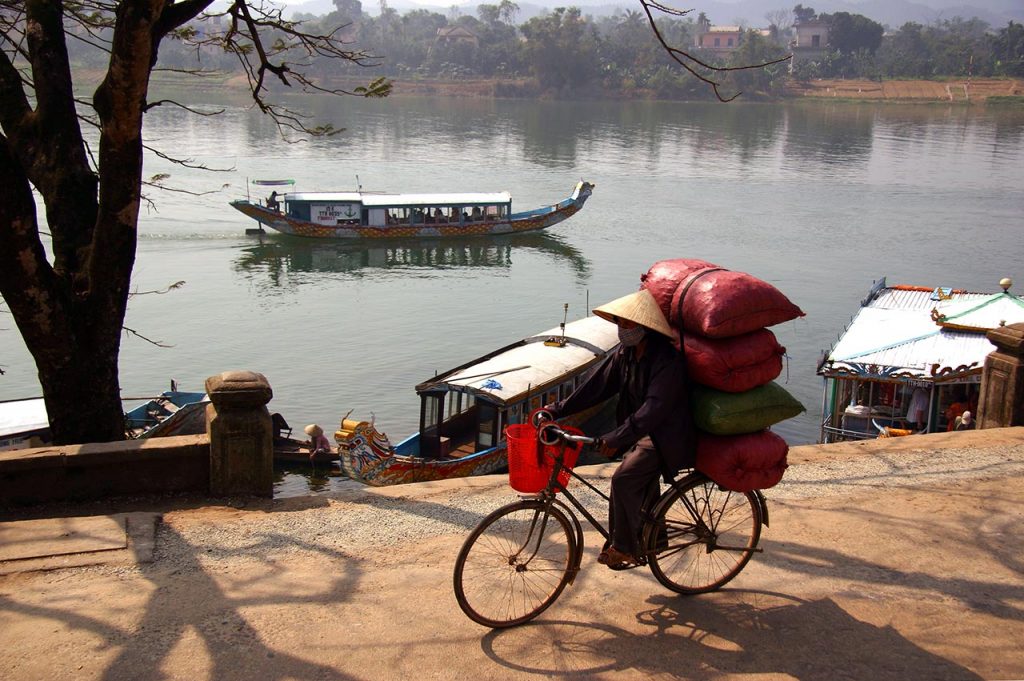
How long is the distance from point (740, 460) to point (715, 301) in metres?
0.71

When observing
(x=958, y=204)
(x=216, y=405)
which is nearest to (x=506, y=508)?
(x=216, y=405)

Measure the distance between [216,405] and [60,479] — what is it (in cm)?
116

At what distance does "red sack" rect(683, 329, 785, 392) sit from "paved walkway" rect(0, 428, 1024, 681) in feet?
3.56

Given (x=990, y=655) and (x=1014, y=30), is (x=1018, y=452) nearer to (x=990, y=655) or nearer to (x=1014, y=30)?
(x=990, y=655)

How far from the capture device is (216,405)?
594 centimetres

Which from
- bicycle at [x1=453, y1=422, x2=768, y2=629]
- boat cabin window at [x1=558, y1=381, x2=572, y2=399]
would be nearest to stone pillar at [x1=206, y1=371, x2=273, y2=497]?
bicycle at [x1=453, y1=422, x2=768, y2=629]

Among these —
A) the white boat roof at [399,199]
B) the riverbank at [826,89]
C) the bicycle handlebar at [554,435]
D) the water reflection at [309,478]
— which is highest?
the riverbank at [826,89]

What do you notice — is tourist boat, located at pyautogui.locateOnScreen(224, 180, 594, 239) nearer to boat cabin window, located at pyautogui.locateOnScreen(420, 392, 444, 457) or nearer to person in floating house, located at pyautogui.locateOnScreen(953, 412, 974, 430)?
boat cabin window, located at pyautogui.locateOnScreen(420, 392, 444, 457)

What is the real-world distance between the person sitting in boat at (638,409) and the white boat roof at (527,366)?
8959 mm

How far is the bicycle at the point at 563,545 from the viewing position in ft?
14.0

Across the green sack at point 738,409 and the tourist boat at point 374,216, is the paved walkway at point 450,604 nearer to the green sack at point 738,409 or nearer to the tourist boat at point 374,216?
the green sack at point 738,409

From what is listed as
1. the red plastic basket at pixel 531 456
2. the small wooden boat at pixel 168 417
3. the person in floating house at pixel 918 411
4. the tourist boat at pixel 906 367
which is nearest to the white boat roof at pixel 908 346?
the tourist boat at pixel 906 367

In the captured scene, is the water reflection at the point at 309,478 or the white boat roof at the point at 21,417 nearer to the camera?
the white boat roof at the point at 21,417

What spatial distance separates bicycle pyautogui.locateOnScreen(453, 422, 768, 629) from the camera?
4.27m
